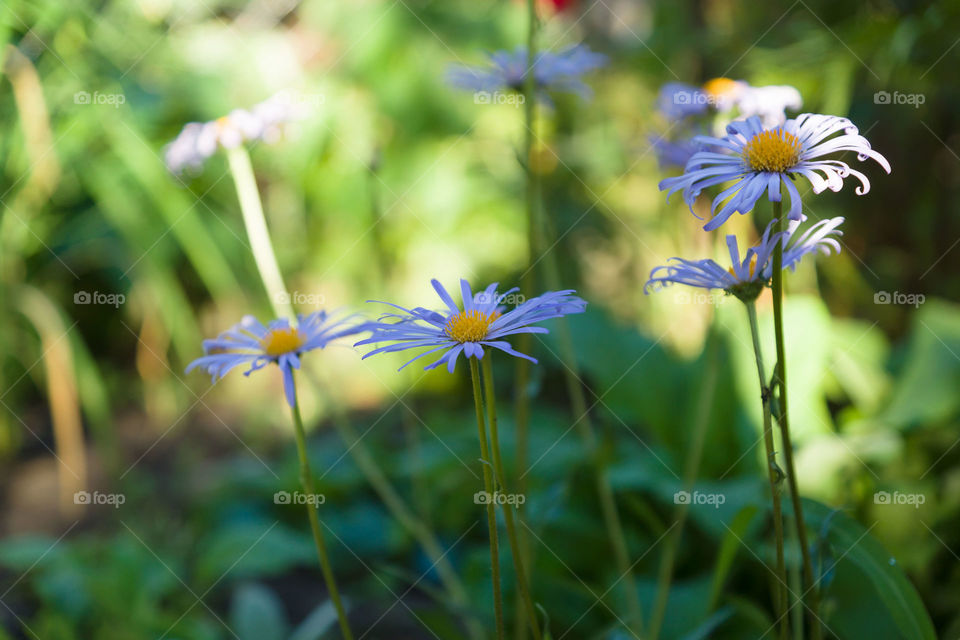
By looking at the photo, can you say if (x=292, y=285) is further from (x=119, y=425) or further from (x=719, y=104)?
(x=719, y=104)

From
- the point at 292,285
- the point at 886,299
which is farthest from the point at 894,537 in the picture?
the point at 292,285

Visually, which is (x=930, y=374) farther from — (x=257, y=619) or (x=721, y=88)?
(x=257, y=619)

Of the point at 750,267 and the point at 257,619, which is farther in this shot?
the point at 257,619

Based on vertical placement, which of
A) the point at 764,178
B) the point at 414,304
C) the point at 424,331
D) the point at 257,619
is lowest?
the point at 257,619

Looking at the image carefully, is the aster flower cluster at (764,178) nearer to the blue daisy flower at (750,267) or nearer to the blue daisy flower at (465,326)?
the blue daisy flower at (750,267)

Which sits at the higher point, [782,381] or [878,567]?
[782,381]

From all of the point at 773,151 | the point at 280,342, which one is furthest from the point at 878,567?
the point at 280,342

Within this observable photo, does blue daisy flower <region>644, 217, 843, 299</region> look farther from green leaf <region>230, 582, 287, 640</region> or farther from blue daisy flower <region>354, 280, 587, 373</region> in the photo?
green leaf <region>230, 582, 287, 640</region>
